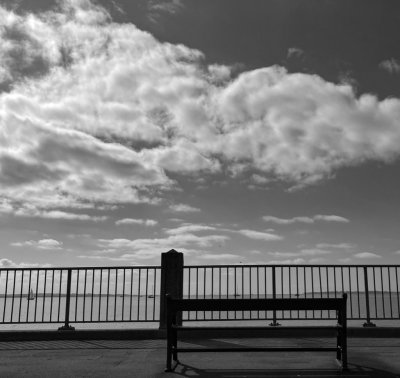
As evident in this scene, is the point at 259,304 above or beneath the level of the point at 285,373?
above

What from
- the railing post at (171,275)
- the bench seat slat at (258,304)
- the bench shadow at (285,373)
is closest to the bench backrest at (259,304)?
the bench seat slat at (258,304)

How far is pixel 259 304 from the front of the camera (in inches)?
252

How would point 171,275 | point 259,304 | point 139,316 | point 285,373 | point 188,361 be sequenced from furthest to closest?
point 139,316 → point 171,275 → point 188,361 → point 259,304 → point 285,373

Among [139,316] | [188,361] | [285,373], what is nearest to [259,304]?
[285,373]

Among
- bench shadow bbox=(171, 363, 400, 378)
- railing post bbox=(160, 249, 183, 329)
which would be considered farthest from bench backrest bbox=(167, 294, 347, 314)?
railing post bbox=(160, 249, 183, 329)

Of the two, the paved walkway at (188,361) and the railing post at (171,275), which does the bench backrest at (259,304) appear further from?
the railing post at (171,275)

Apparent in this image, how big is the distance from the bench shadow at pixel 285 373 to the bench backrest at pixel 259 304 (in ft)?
2.38

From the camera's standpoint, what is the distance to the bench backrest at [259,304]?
20.9 feet

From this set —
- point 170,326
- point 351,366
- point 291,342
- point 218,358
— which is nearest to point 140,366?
point 170,326

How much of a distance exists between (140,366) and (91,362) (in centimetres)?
88

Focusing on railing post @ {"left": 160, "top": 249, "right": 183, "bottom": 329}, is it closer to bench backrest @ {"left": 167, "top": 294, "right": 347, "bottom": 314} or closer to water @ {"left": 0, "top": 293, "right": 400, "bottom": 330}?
water @ {"left": 0, "top": 293, "right": 400, "bottom": 330}

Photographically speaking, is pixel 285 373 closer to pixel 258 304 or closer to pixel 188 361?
pixel 258 304

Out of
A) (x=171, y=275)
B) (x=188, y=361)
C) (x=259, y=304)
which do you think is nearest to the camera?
(x=259, y=304)

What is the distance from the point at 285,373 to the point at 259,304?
871mm
